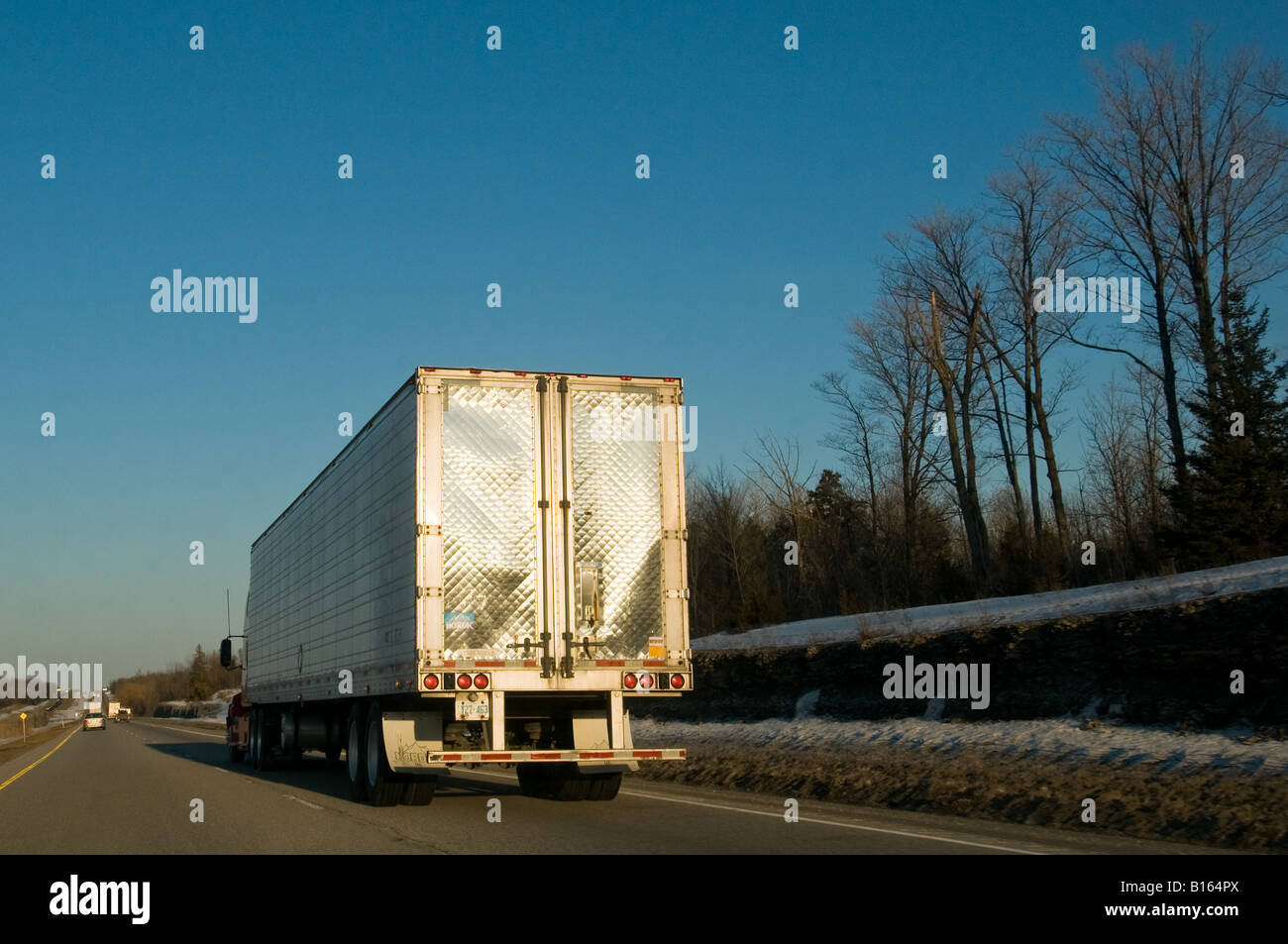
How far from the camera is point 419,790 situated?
52.6ft

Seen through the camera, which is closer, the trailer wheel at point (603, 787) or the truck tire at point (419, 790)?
the truck tire at point (419, 790)

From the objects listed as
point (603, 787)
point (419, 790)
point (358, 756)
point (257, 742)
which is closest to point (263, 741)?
point (257, 742)

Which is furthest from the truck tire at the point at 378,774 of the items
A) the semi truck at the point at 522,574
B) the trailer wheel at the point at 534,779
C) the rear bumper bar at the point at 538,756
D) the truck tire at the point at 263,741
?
the truck tire at the point at 263,741

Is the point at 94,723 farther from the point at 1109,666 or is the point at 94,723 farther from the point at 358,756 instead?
the point at 1109,666

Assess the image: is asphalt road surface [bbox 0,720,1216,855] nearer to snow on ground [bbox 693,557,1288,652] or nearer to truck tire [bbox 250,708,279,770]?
truck tire [bbox 250,708,279,770]

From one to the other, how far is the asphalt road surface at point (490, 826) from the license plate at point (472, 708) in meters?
1.15

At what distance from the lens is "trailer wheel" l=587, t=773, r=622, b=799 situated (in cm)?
1614

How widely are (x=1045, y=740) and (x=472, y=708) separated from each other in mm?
8051

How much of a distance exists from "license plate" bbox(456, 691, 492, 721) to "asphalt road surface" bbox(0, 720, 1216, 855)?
1.15 meters

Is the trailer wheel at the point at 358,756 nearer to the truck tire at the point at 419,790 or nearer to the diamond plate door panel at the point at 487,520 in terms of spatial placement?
the truck tire at the point at 419,790

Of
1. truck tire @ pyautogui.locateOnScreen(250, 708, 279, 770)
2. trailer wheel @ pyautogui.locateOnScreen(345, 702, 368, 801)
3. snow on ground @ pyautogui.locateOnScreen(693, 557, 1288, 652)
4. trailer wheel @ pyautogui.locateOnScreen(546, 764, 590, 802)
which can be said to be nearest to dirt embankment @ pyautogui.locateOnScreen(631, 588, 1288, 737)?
snow on ground @ pyautogui.locateOnScreen(693, 557, 1288, 652)

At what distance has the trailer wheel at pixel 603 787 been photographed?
16.1 m
